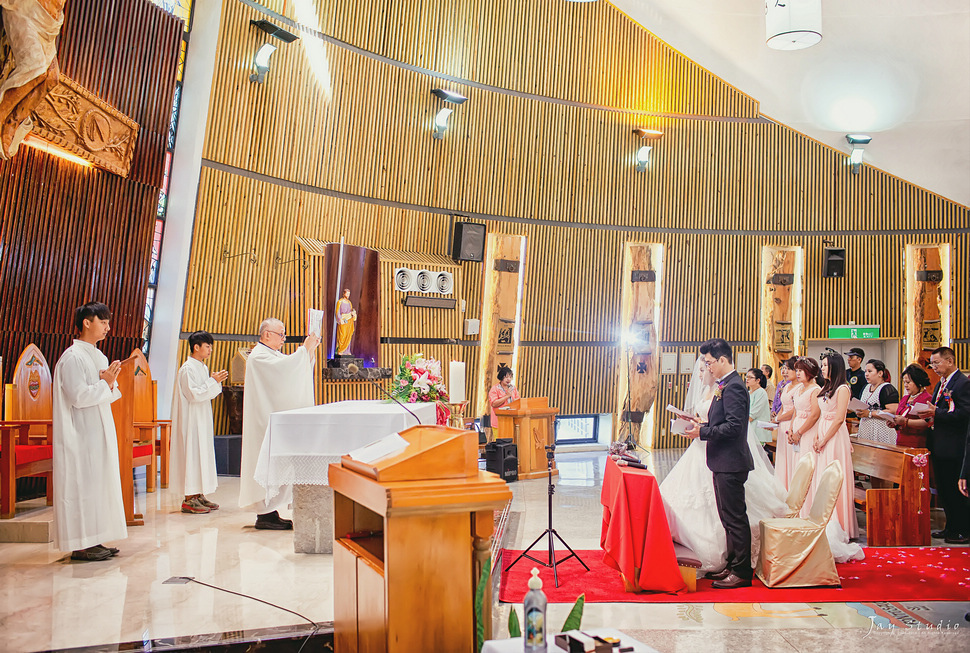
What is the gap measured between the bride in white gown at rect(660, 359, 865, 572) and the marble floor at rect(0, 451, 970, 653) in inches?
21.5

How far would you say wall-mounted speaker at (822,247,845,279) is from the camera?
12.5 meters

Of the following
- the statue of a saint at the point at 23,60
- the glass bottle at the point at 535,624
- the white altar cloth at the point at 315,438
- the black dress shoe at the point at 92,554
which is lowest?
the black dress shoe at the point at 92,554

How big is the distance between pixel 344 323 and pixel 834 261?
846 centimetres

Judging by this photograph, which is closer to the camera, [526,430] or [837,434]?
[837,434]

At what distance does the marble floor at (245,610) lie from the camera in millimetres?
3555

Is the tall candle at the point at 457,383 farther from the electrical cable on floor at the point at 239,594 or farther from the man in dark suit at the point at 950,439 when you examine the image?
the man in dark suit at the point at 950,439

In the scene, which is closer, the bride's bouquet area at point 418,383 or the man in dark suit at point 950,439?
the bride's bouquet area at point 418,383

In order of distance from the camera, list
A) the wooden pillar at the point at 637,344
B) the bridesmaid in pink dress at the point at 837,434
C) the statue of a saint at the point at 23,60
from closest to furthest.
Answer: the statue of a saint at the point at 23,60, the bridesmaid in pink dress at the point at 837,434, the wooden pillar at the point at 637,344

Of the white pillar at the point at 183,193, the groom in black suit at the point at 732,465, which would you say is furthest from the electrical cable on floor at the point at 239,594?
the white pillar at the point at 183,193

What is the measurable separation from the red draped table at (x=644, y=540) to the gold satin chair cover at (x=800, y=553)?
0.59 meters

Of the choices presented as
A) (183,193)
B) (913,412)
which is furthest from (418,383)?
(183,193)

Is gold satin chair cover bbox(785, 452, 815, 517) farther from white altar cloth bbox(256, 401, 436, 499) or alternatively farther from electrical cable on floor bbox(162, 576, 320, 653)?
electrical cable on floor bbox(162, 576, 320, 653)

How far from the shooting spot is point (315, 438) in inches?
188

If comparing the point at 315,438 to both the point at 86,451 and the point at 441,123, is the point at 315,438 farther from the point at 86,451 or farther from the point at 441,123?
the point at 441,123
